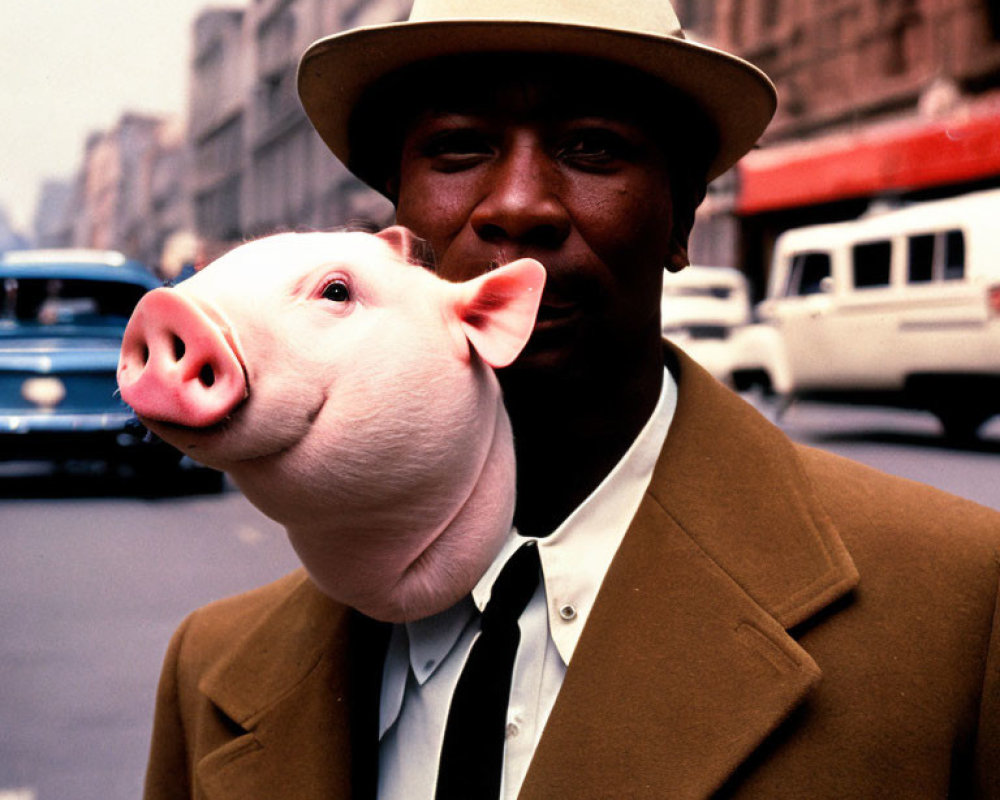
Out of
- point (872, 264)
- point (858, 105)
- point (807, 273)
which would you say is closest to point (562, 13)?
point (872, 264)

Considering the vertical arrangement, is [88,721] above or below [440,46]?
below

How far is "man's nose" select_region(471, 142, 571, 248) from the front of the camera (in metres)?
0.93

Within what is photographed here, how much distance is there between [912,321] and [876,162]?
578 cm

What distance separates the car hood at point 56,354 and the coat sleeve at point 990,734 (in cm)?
75

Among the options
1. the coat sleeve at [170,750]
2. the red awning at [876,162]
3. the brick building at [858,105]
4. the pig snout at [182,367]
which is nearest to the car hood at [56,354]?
the pig snout at [182,367]

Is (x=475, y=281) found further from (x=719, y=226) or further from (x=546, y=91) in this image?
Result: (x=719, y=226)

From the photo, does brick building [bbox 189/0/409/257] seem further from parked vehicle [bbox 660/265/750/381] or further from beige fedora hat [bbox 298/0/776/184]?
parked vehicle [bbox 660/265/750/381]

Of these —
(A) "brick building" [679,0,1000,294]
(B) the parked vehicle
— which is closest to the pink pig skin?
(B) the parked vehicle

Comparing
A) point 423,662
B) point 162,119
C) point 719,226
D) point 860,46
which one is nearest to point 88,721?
point 162,119

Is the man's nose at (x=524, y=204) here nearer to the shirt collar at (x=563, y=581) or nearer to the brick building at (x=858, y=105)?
the shirt collar at (x=563, y=581)

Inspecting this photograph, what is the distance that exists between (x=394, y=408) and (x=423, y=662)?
0.34m

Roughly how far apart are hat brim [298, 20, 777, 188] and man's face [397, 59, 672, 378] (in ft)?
0.10

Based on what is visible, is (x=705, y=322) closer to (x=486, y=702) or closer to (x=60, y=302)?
(x=60, y=302)

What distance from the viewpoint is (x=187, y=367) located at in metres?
0.68
